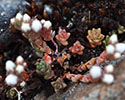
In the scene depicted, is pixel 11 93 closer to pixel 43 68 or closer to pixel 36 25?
pixel 43 68

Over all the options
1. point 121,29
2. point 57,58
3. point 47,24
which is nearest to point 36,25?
point 47,24

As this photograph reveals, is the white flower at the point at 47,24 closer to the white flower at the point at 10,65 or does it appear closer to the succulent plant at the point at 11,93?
the white flower at the point at 10,65

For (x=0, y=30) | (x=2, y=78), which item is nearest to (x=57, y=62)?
(x=2, y=78)

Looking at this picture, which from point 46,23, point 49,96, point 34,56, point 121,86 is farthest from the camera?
Result: point 34,56

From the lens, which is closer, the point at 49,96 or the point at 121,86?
the point at 121,86

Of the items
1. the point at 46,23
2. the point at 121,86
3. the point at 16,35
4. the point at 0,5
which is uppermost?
the point at 0,5

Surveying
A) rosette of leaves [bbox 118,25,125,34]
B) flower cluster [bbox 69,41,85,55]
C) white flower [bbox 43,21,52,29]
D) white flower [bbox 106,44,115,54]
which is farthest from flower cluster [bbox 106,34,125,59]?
rosette of leaves [bbox 118,25,125,34]

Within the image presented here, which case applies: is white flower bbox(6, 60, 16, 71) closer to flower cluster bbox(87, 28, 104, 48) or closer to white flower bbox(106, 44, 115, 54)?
white flower bbox(106, 44, 115, 54)

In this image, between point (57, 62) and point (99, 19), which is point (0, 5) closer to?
point (57, 62)

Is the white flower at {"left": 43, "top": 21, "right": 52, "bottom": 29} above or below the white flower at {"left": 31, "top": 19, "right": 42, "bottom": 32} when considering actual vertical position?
above
